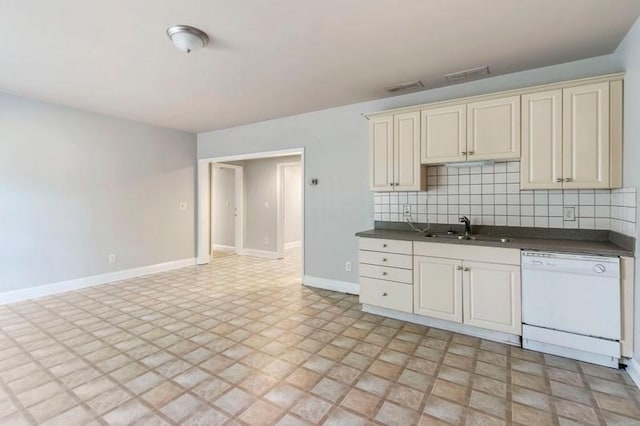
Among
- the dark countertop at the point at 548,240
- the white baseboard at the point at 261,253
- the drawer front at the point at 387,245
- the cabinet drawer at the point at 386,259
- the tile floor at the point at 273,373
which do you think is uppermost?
the dark countertop at the point at 548,240

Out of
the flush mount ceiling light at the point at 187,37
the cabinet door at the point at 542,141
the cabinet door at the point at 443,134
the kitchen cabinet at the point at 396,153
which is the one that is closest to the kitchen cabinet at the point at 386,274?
the kitchen cabinet at the point at 396,153

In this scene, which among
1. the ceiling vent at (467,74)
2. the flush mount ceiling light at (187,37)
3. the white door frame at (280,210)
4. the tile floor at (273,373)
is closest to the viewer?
the tile floor at (273,373)

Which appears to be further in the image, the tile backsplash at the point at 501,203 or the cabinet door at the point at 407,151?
the cabinet door at the point at 407,151

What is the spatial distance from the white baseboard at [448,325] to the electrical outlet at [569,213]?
1.18 meters

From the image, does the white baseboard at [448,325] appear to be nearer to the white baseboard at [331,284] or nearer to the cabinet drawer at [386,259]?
the cabinet drawer at [386,259]

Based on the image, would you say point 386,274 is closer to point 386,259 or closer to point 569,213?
point 386,259

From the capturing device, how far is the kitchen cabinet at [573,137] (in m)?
2.44

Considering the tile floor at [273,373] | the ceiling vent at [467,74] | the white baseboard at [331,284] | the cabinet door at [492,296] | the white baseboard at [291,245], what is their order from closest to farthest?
the tile floor at [273,373] → the cabinet door at [492,296] → the ceiling vent at [467,74] → the white baseboard at [331,284] → the white baseboard at [291,245]

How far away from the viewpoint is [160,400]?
194 cm

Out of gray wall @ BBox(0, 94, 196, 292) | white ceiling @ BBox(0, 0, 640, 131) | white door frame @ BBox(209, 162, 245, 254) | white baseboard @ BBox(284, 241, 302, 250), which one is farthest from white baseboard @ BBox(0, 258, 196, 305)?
white baseboard @ BBox(284, 241, 302, 250)

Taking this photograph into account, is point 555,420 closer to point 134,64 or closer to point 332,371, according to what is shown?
point 332,371

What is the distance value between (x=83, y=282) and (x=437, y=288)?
4658mm

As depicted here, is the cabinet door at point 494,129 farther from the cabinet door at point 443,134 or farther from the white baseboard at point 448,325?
the white baseboard at point 448,325

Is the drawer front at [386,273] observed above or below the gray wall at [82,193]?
below
